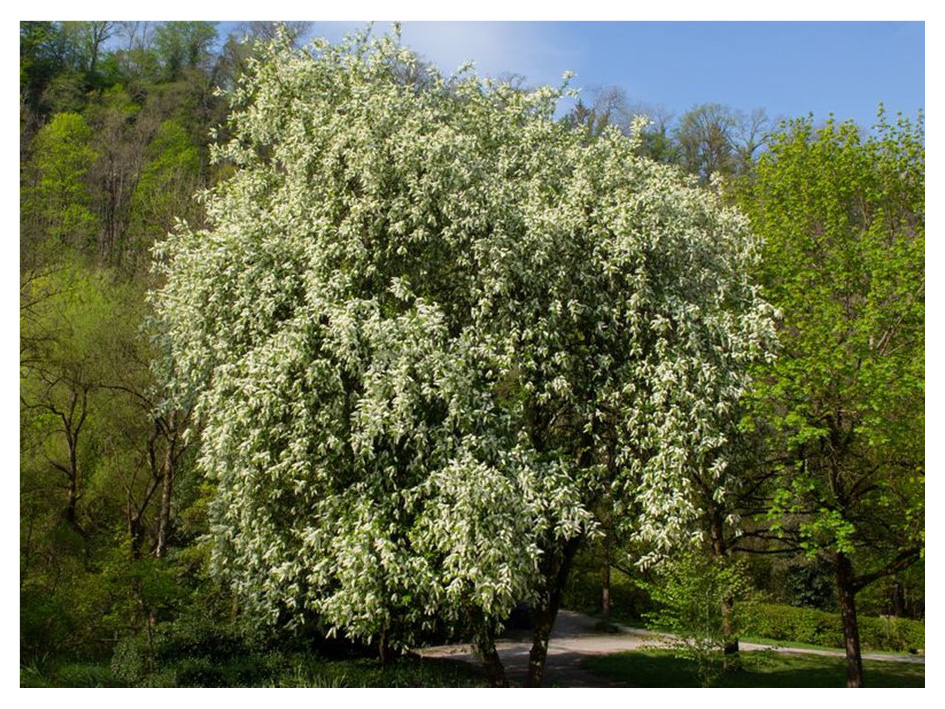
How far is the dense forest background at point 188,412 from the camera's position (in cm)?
1658

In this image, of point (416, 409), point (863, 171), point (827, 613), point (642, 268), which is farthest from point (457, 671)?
point (827, 613)

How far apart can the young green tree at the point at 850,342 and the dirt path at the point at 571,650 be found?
6774mm

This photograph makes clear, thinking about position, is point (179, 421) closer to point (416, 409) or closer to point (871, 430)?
point (416, 409)

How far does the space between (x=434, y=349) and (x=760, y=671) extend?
618 inches

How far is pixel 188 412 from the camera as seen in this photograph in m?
25.1

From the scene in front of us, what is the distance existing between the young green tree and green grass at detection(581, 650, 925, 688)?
247 centimetres

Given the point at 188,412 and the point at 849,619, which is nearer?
the point at 849,619

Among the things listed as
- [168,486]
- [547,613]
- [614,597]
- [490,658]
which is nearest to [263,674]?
[490,658]

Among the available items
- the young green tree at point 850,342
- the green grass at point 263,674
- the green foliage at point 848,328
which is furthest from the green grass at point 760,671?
Answer: the green grass at point 263,674

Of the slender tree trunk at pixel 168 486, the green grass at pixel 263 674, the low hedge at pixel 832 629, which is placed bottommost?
the low hedge at pixel 832 629

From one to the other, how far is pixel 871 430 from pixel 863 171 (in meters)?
8.73

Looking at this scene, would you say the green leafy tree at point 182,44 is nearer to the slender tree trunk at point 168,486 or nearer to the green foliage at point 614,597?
the slender tree trunk at point 168,486

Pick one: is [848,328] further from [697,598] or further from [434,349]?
[434,349]

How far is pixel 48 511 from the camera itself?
2458 cm
